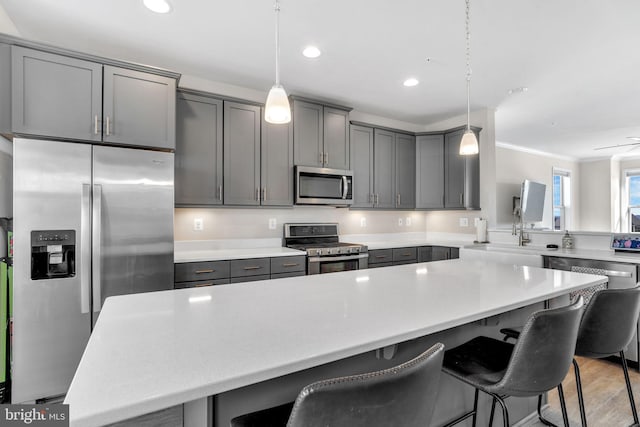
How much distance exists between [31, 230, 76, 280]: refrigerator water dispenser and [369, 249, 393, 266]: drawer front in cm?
269

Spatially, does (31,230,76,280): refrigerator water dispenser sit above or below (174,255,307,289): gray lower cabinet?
above

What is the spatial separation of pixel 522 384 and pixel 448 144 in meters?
3.62

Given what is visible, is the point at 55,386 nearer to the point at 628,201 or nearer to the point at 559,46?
the point at 559,46

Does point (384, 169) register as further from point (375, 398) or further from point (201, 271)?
point (375, 398)

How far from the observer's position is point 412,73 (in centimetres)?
307

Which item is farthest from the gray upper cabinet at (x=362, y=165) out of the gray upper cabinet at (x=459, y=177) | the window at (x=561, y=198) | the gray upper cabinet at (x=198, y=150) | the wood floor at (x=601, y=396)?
the window at (x=561, y=198)

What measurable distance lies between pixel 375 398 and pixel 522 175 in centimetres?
721

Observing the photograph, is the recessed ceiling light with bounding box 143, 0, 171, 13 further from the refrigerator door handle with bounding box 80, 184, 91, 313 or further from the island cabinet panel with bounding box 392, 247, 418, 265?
→ the island cabinet panel with bounding box 392, 247, 418, 265

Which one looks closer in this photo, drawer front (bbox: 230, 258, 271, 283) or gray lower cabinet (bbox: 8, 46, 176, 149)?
gray lower cabinet (bbox: 8, 46, 176, 149)

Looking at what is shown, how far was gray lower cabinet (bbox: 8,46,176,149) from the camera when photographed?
6.93 ft

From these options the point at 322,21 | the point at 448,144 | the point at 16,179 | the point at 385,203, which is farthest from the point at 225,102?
the point at 448,144

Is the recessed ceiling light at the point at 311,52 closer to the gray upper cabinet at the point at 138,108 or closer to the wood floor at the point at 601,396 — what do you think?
the gray upper cabinet at the point at 138,108

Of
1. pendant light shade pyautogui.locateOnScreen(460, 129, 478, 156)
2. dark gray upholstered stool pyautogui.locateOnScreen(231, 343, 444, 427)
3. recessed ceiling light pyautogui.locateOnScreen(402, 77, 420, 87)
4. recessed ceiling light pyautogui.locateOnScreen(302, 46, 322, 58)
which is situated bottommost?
dark gray upholstered stool pyautogui.locateOnScreen(231, 343, 444, 427)

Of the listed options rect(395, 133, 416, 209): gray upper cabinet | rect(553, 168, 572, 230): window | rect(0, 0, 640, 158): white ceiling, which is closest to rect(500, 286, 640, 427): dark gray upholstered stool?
rect(0, 0, 640, 158): white ceiling
